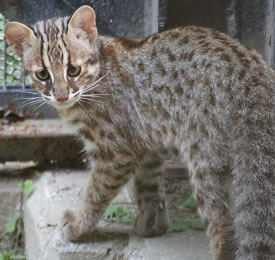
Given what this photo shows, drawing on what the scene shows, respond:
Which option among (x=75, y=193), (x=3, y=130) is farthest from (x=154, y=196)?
(x=3, y=130)

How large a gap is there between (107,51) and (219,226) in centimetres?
139

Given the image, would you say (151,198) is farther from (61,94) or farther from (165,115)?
(61,94)

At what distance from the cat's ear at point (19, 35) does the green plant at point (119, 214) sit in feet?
4.14

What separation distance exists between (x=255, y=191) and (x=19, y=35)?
1.78 metres

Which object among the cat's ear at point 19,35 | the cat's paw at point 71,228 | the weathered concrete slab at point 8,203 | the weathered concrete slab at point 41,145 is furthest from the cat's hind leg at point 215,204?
the weathered concrete slab at point 8,203

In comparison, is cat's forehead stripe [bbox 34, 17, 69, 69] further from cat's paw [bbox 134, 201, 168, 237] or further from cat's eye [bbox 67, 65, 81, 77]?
cat's paw [bbox 134, 201, 168, 237]

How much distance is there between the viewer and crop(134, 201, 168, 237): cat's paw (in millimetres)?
4621

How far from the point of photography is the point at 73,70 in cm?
424

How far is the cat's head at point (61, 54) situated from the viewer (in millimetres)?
4180

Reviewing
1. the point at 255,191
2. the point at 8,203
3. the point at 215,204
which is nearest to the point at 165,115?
the point at 215,204

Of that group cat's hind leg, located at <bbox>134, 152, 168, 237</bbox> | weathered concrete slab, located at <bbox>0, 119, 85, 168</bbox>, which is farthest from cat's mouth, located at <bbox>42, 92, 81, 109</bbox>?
weathered concrete slab, located at <bbox>0, 119, 85, 168</bbox>

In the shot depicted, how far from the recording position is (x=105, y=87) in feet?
14.5

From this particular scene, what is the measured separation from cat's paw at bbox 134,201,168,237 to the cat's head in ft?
3.11

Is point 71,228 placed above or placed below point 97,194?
below
